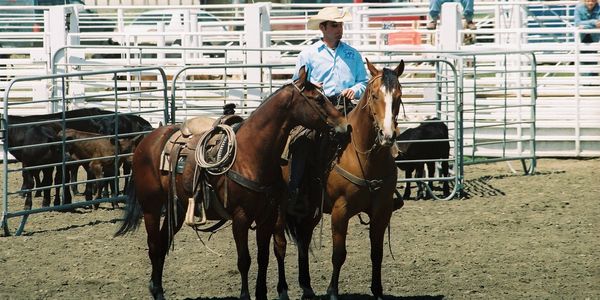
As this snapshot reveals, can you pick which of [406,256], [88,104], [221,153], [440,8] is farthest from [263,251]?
[88,104]

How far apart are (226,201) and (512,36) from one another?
34.4 ft

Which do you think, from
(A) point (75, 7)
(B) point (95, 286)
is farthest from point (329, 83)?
(A) point (75, 7)

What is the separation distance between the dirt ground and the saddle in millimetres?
835

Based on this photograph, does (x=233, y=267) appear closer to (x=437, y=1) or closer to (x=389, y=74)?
(x=389, y=74)

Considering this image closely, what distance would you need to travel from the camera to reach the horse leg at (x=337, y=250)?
749cm

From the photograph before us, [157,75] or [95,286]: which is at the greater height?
[157,75]

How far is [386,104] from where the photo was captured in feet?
23.8

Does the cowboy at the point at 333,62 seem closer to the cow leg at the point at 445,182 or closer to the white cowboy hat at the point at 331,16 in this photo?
the white cowboy hat at the point at 331,16

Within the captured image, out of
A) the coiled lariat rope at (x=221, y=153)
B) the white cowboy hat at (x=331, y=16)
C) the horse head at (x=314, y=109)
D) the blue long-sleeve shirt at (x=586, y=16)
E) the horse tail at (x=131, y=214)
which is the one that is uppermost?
the blue long-sleeve shirt at (x=586, y=16)

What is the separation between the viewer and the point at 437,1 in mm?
16234

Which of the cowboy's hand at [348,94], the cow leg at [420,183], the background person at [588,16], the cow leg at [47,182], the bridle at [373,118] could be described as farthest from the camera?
the background person at [588,16]

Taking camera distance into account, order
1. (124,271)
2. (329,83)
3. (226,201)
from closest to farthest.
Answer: (226,201) < (329,83) < (124,271)

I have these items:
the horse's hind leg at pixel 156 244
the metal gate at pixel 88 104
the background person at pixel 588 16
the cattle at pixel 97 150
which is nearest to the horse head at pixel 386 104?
the horse's hind leg at pixel 156 244

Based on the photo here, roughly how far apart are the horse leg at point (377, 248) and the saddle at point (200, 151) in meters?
1.01
